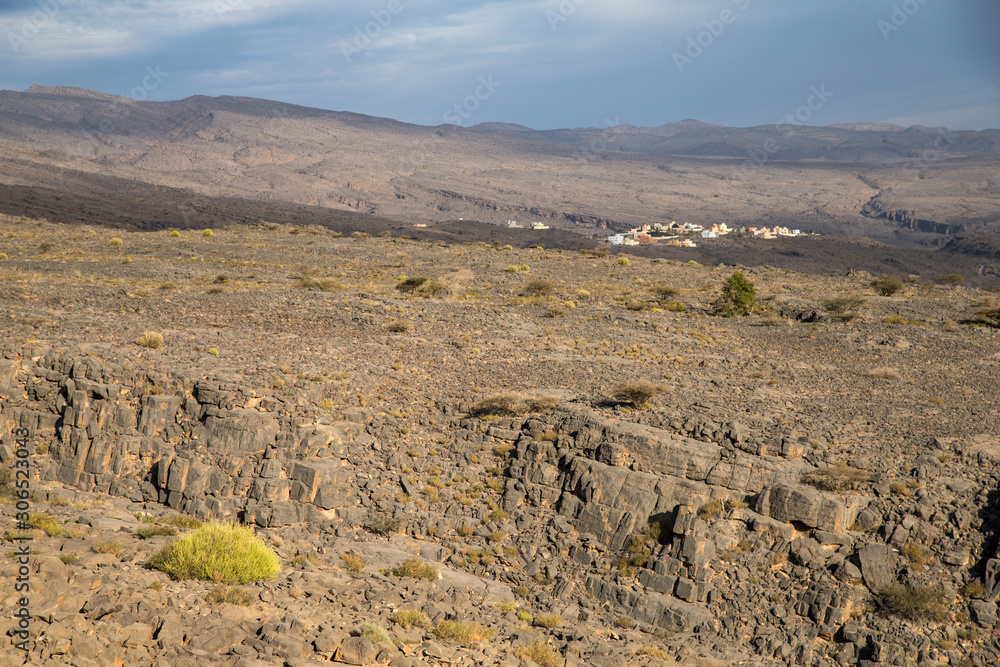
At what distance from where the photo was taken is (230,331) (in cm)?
1911

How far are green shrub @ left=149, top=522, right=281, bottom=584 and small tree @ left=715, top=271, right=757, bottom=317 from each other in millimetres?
22590

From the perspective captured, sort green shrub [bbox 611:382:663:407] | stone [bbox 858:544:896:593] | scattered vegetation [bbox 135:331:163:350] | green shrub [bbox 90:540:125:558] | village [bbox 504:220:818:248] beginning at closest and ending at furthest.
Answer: green shrub [bbox 90:540:125:558]
stone [bbox 858:544:896:593]
green shrub [bbox 611:382:663:407]
scattered vegetation [bbox 135:331:163:350]
village [bbox 504:220:818:248]

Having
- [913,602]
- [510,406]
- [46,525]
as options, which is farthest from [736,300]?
[46,525]

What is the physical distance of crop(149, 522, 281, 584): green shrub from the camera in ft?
31.3

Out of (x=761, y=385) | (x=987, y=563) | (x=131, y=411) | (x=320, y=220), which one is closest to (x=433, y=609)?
(x=131, y=411)

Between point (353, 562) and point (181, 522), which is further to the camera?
point (181, 522)

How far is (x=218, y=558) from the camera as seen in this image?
977 cm

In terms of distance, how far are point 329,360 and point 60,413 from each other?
231 inches

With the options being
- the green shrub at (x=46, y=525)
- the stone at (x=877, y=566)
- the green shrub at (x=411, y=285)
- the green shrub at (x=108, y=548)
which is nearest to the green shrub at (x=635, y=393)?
the stone at (x=877, y=566)

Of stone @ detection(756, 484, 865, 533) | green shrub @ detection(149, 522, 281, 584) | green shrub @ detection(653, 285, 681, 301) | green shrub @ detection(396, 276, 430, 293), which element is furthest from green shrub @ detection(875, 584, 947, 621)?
green shrub @ detection(653, 285, 681, 301)

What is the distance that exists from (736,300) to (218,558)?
2405 cm

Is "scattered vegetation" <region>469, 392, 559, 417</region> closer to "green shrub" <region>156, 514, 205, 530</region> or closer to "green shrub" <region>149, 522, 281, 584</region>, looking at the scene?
"green shrub" <region>156, 514, 205, 530</region>

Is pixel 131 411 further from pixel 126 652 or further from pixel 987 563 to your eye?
pixel 987 563
